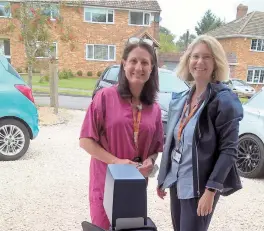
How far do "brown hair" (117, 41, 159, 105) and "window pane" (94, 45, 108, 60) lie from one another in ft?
78.6

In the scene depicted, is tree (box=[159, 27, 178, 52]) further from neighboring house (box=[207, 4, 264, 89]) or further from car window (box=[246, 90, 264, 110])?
car window (box=[246, 90, 264, 110])

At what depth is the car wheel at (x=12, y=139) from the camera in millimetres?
5234

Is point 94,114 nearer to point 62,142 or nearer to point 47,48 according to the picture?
point 62,142

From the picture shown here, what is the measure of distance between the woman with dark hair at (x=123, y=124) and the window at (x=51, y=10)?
29.1 feet

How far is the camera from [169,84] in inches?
303

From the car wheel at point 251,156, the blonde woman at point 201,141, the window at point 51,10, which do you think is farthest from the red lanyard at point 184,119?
the window at point 51,10

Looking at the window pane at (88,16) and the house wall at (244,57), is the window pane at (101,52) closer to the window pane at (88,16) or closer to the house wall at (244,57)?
the window pane at (88,16)

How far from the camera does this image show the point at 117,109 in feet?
5.79

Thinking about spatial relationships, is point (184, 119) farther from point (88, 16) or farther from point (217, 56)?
point (88, 16)

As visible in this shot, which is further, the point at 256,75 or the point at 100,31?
the point at 256,75

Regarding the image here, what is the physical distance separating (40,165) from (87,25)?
21.2 metres

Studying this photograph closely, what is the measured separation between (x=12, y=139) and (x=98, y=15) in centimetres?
2117

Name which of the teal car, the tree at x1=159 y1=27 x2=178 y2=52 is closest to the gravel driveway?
the teal car

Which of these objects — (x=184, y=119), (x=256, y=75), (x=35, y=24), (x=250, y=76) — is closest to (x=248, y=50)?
(x=250, y=76)
